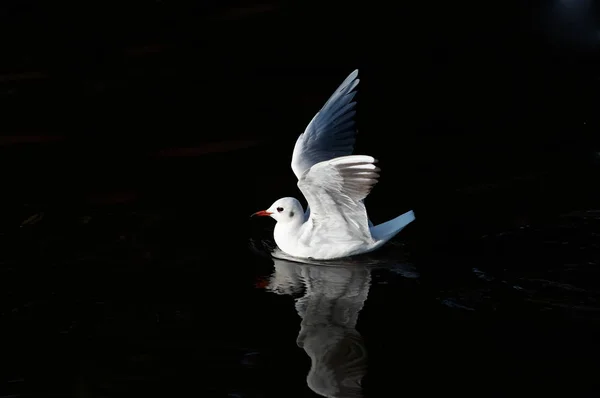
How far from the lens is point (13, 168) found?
27.5 ft

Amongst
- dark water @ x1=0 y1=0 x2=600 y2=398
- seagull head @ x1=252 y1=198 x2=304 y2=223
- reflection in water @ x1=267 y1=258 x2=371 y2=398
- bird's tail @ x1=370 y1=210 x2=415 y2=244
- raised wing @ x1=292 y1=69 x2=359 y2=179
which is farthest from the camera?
raised wing @ x1=292 y1=69 x2=359 y2=179

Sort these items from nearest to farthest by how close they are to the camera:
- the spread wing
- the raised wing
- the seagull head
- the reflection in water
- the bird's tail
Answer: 1. the reflection in water
2. the spread wing
3. the bird's tail
4. the seagull head
5. the raised wing

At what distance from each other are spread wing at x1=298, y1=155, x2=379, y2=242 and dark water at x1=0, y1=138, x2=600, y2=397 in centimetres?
25

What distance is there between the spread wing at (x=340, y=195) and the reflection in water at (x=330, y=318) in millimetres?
249

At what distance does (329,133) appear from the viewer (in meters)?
7.05

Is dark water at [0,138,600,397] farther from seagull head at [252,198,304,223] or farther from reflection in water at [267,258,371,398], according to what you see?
seagull head at [252,198,304,223]

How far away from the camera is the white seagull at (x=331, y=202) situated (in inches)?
235

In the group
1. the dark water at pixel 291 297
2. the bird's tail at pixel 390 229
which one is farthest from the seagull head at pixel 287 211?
the bird's tail at pixel 390 229

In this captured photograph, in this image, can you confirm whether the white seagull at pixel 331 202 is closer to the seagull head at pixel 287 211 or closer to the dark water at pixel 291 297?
the seagull head at pixel 287 211

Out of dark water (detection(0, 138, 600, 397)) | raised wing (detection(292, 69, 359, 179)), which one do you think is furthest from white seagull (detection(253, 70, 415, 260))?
dark water (detection(0, 138, 600, 397))

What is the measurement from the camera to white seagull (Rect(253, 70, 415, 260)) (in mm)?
5957

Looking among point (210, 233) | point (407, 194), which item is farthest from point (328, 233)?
point (407, 194)

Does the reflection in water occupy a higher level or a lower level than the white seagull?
lower

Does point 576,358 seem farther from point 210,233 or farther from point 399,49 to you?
point 399,49
